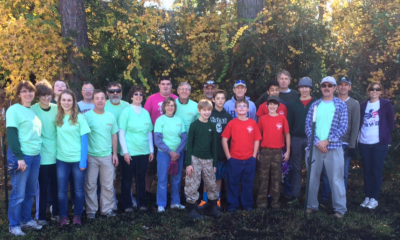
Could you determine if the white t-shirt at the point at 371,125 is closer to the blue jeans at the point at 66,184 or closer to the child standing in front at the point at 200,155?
the child standing in front at the point at 200,155

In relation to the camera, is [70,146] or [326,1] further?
[326,1]

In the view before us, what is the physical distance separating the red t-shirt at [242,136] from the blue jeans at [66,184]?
2.09 m

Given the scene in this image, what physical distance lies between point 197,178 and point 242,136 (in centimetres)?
90

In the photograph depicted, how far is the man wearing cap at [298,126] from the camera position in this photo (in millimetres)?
5305

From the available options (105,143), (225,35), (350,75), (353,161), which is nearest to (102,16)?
(225,35)

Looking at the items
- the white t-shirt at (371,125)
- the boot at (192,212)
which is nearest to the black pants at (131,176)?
the boot at (192,212)

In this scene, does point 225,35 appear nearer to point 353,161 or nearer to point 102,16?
point 102,16

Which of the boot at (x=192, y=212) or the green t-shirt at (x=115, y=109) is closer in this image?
the boot at (x=192, y=212)

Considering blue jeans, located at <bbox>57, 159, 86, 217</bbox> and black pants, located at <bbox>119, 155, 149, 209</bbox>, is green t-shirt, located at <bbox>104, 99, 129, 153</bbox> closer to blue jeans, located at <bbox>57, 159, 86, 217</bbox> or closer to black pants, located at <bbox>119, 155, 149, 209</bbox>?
black pants, located at <bbox>119, 155, 149, 209</bbox>

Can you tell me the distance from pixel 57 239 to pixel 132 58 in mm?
3835

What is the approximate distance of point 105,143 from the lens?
15.6ft

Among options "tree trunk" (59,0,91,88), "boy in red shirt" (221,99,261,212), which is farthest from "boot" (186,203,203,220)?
"tree trunk" (59,0,91,88)

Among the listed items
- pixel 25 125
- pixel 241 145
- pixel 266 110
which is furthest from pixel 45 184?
pixel 266 110

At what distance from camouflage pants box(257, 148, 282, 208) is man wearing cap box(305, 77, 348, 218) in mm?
536
